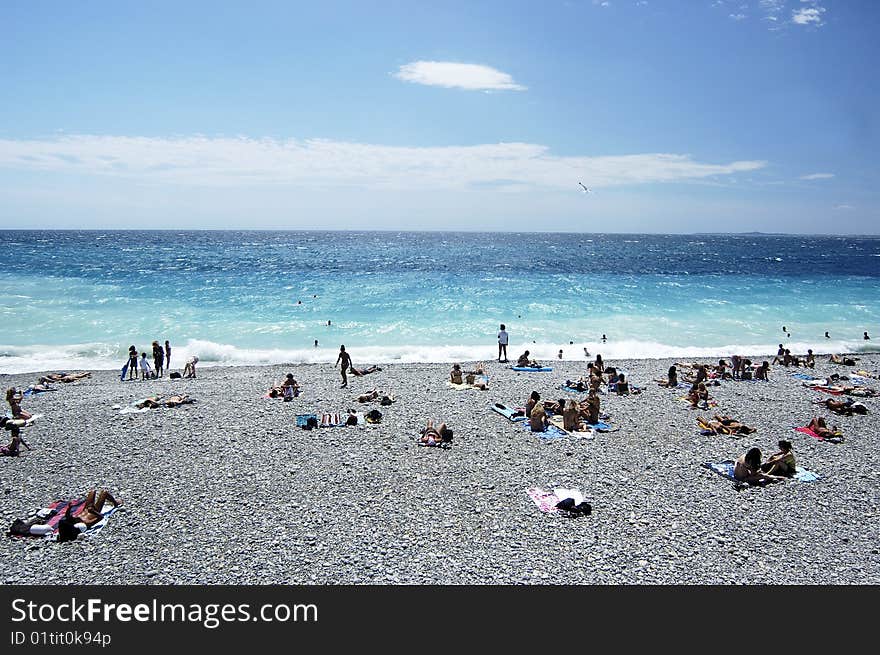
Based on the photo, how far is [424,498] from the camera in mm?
9570

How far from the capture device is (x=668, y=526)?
8.67 meters

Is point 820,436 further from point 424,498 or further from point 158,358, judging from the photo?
point 158,358

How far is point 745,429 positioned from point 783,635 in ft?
28.1

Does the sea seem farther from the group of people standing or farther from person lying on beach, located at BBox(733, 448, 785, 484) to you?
person lying on beach, located at BBox(733, 448, 785, 484)

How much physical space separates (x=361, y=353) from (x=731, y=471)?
16471mm

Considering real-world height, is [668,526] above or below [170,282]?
below

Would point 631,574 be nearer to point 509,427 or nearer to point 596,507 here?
point 596,507

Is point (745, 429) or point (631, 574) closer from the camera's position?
point (631, 574)

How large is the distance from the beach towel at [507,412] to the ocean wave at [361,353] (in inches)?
316

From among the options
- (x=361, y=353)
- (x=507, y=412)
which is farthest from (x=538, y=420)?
(x=361, y=353)

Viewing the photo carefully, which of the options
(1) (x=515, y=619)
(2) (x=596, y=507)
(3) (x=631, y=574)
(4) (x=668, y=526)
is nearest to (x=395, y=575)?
(1) (x=515, y=619)


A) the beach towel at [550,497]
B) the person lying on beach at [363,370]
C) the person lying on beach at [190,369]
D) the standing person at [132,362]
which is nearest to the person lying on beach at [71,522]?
the beach towel at [550,497]

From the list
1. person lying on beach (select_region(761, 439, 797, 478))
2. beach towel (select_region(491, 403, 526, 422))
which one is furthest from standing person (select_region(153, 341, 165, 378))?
person lying on beach (select_region(761, 439, 797, 478))

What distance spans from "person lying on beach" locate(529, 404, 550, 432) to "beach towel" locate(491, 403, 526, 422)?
0.82 meters
